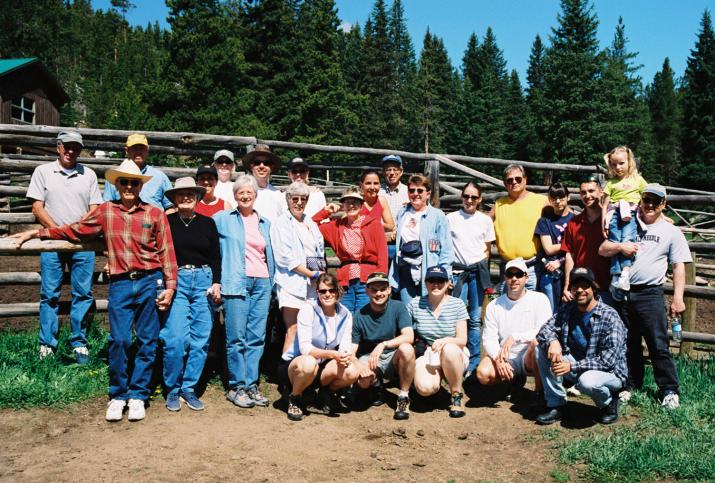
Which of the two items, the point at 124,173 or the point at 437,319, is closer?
the point at 124,173

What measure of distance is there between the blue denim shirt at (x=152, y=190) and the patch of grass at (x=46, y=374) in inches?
58.5

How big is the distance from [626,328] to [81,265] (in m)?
4.94

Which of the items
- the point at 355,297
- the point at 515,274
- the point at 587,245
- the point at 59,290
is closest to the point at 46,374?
the point at 59,290

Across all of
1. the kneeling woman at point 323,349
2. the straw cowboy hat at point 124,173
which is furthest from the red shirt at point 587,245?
the straw cowboy hat at point 124,173

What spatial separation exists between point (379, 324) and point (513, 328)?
118 centimetres

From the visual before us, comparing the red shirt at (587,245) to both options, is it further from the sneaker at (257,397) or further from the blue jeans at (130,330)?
the blue jeans at (130,330)

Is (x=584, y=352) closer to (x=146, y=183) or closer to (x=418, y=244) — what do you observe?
(x=418, y=244)

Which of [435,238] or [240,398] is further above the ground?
[435,238]

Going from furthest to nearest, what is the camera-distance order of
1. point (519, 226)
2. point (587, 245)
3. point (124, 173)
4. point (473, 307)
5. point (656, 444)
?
point (473, 307) → point (519, 226) → point (587, 245) → point (124, 173) → point (656, 444)

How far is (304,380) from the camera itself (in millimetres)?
4902


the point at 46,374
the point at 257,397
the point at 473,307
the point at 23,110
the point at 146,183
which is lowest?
the point at 257,397

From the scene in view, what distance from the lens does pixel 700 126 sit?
40.3m

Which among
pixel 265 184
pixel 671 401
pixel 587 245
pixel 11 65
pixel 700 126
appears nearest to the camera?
pixel 671 401

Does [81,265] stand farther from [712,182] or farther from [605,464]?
[712,182]
